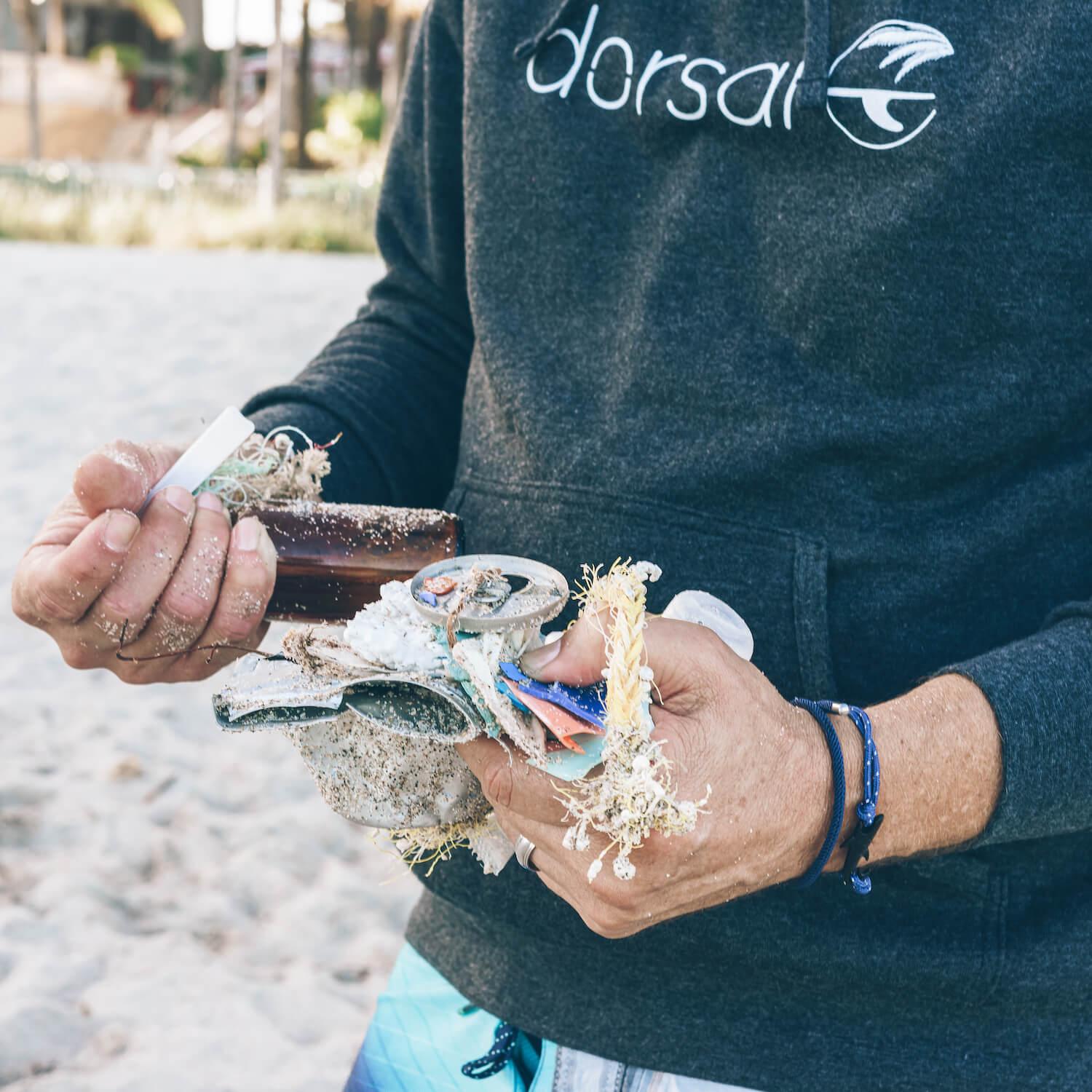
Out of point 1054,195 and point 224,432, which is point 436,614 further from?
point 1054,195

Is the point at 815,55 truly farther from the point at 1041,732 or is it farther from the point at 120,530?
the point at 120,530

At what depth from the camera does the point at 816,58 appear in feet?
4.58

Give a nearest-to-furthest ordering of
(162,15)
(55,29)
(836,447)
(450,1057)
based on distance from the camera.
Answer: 1. (836,447)
2. (450,1057)
3. (162,15)
4. (55,29)

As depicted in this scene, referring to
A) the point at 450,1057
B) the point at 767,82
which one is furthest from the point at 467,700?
the point at 767,82

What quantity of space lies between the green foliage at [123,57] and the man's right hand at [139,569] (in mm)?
34692

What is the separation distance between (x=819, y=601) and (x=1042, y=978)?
48 cm

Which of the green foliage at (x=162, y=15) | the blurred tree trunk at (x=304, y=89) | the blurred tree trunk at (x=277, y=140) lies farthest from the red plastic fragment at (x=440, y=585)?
the green foliage at (x=162, y=15)

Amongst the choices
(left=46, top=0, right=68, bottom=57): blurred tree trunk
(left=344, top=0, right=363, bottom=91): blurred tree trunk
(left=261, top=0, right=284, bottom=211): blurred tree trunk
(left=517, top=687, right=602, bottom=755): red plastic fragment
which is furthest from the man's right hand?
(left=46, top=0, right=68, bottom=57): blurred tree trunk

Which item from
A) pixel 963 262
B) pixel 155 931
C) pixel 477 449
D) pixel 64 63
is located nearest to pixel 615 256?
pixel 477 449

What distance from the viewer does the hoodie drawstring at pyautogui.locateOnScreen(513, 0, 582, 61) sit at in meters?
1.54

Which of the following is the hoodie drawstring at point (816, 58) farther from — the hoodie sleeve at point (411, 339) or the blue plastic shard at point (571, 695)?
the blue plastic shard at point (571, 695)

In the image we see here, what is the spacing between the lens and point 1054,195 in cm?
131

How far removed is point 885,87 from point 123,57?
35636 mm

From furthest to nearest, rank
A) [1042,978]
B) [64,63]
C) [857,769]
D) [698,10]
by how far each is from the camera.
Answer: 1. [64,63]
2. [698,10]
3. [1042,978]
4. [857,769]
